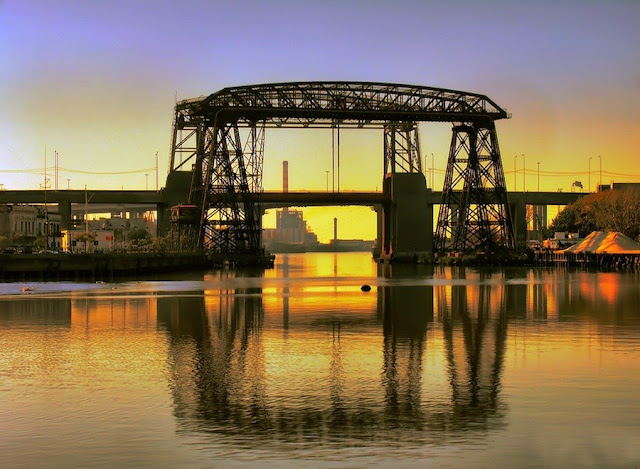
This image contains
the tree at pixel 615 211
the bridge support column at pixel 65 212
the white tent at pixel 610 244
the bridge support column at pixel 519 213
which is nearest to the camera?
the white tent at pixel 610 244

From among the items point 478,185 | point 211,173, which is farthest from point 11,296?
point 478,185

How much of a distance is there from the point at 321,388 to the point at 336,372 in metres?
2.25

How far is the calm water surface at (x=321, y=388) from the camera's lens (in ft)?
51.8

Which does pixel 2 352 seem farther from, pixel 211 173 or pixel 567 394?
pixel 211 173

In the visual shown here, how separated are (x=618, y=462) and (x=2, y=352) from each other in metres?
18.6

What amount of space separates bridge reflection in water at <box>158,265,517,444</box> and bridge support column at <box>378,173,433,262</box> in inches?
3181

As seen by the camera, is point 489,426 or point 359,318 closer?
point 489,426

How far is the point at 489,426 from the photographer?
683 inches

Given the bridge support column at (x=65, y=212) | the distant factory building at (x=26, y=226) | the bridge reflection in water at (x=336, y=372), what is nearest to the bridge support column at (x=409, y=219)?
the bridge support column at (x=65, y=212)

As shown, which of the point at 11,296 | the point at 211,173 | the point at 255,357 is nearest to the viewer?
the point at 255,357

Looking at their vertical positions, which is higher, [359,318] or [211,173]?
[211,173]

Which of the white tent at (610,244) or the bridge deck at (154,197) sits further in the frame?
the bridge deck at (154,197)

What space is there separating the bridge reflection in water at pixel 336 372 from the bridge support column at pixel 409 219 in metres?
80.8

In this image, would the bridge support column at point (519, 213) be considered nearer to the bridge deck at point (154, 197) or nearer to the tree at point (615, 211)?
Answer: the bridge deck at point (154, 197)
